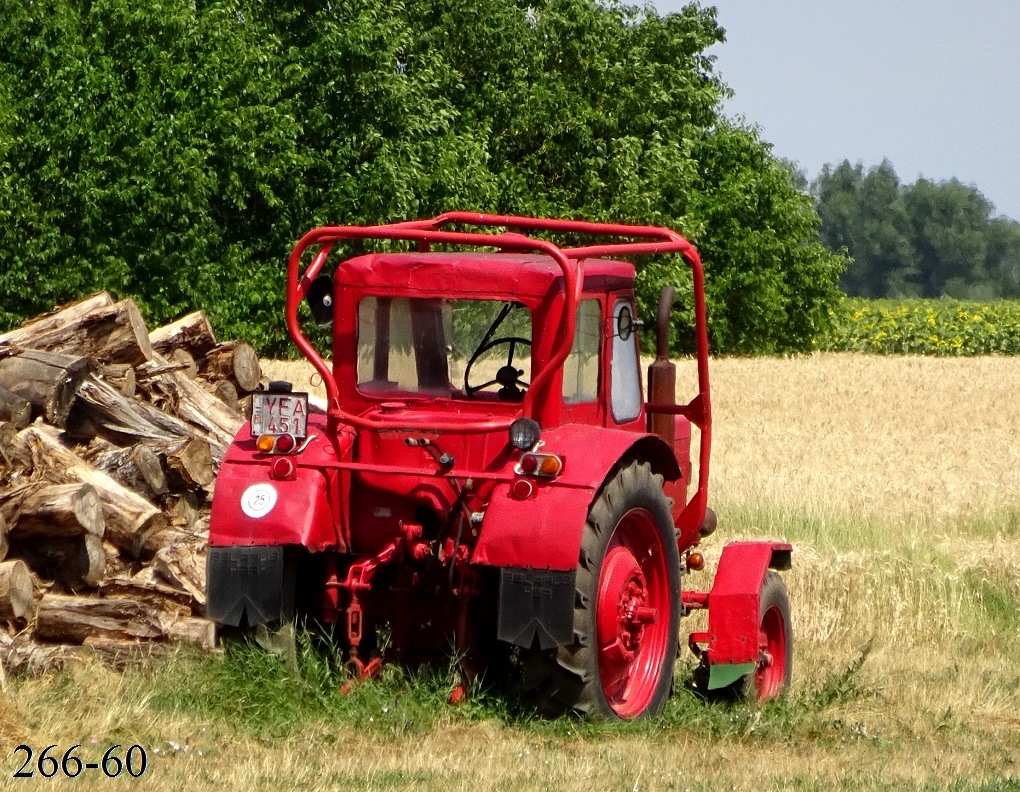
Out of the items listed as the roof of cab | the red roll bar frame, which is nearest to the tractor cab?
the roof of cab

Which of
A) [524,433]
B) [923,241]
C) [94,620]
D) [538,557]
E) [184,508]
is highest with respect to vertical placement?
[923,241]

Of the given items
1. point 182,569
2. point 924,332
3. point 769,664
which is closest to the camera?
point 769,664

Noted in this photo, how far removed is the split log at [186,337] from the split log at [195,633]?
4.75 metres

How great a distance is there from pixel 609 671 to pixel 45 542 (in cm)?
345

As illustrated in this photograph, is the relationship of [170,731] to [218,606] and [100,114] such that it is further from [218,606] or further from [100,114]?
[100,114]

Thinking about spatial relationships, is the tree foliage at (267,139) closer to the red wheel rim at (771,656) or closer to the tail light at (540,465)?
the red wheel rim at (771,656)

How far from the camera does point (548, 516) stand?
20.7 feet

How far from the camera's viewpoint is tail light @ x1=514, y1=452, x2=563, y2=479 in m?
6.38

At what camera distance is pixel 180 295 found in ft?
99.2

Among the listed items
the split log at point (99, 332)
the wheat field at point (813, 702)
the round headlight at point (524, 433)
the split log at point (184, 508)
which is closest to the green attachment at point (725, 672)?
the wheat field at point (813, 702)

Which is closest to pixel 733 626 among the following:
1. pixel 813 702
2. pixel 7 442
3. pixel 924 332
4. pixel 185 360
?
pixel 813 702

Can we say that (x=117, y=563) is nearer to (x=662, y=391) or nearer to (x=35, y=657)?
(x=35, y=657)

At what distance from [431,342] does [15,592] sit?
262cm

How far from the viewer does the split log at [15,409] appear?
969cm
